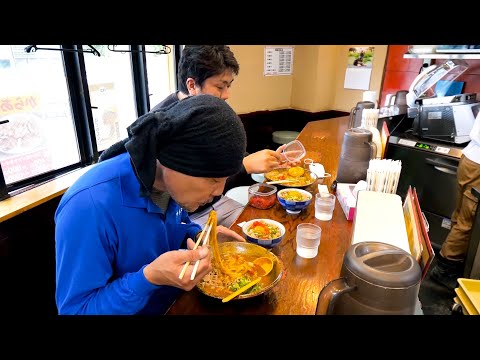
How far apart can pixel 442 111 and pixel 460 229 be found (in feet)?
3.98

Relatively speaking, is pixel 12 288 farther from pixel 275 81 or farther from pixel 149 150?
pixel 275 81

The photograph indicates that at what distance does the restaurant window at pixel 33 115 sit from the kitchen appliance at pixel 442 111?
3526 mm

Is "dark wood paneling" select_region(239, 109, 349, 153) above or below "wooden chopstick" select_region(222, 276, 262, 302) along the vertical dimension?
below

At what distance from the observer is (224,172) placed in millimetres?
986

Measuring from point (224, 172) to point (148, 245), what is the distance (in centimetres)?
44

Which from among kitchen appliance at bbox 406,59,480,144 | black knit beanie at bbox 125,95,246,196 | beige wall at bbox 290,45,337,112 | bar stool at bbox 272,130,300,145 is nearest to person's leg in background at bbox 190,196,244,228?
black knit beanie at bbox 125,95,246,196

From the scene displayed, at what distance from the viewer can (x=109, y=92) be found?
3.26 metres

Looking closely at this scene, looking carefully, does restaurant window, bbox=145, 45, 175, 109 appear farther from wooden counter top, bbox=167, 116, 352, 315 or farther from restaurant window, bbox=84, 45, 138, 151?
wooden counter top, bbox=167, 116, 352, 315

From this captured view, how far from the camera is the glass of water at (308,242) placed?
4.41ft

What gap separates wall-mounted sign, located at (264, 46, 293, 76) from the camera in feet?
16.7

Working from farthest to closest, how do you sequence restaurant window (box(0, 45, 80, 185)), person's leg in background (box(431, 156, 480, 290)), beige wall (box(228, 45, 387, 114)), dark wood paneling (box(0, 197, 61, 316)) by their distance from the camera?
beige wall (box(228, 45, 387, 114)), person's leg in background (box(431, 156, 480, 290)), restaurant window (box(0, 45, 80, 185)), dark wood paneling (box(0, 197, 61, 316))

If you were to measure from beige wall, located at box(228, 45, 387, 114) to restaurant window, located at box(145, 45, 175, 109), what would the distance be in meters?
1.02
